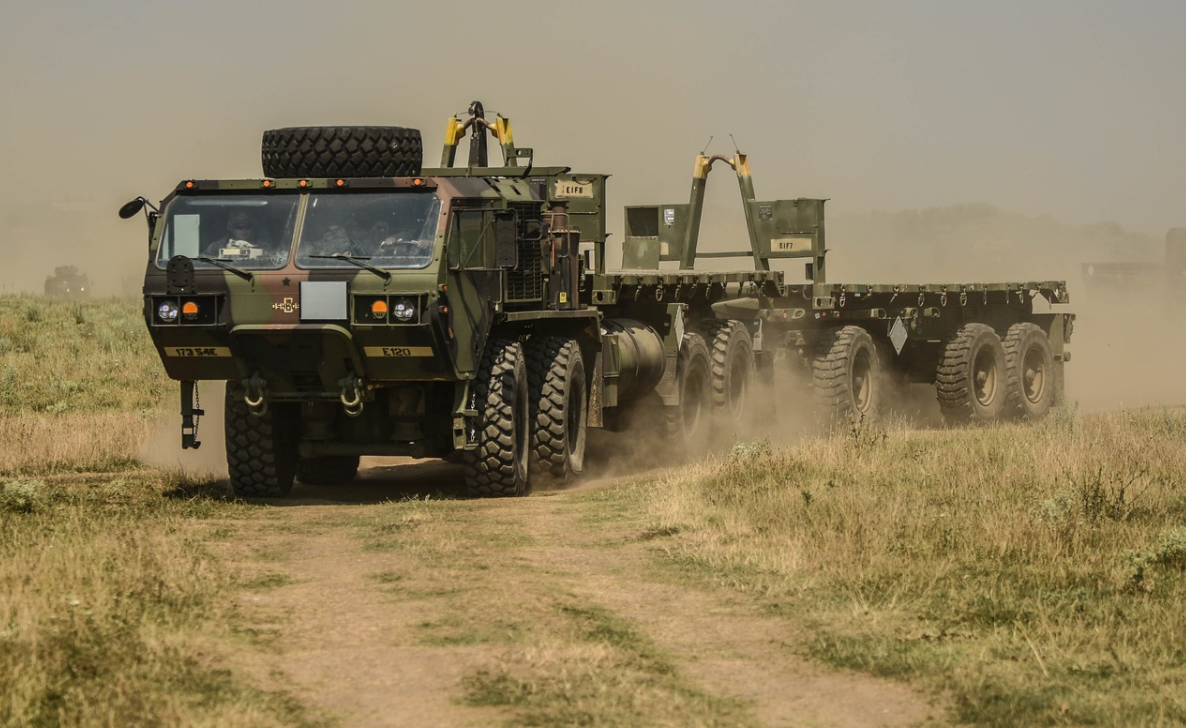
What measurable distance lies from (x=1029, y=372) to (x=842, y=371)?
16.1 feet

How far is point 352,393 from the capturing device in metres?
12.8

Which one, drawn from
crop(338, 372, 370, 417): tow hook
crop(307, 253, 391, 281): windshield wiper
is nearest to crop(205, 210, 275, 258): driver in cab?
crop(307, 253, 391, 281): windshield wiper

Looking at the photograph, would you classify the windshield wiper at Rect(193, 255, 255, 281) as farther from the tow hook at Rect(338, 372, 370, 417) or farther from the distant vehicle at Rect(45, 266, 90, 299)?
the distant vehicle at Rect(45, 266, 90, 299)

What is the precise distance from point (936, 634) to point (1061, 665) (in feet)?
2.45

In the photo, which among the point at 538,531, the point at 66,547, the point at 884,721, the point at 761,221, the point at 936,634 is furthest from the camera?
the point at 761,221

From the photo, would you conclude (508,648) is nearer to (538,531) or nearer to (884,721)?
(884,721)

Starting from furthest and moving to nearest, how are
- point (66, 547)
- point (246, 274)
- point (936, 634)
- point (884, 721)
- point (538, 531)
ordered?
point (246, 274), point (538, 531), point (66, 547), point (936, 634), point (884, 721)

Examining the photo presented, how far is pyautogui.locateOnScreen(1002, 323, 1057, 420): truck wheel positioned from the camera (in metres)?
22.8

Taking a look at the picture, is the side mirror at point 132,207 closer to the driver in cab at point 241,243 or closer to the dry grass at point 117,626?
the driver in cab at point 241,243

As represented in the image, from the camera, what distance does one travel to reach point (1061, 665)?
7.35 m

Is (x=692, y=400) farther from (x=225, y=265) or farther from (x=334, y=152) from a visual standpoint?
(x=225, y=265)

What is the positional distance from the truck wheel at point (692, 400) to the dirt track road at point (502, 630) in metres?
6.36

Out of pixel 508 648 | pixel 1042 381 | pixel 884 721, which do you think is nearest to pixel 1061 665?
pixel 884 721

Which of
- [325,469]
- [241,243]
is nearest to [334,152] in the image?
[241,243]
